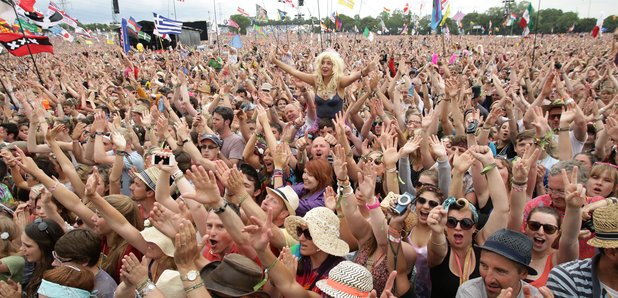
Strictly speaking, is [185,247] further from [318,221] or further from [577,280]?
[577,280]

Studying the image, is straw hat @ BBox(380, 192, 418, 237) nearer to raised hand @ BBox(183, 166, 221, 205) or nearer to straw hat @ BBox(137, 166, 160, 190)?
raised hand @ BBox(183, 166, 221, 205)

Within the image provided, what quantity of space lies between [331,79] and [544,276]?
437 cm

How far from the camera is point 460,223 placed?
2971 mm

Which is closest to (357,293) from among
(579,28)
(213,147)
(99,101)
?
(213,147)

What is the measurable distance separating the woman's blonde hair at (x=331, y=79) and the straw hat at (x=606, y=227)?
4.53 metres

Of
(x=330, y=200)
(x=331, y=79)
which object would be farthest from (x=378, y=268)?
(x=331, y=79)

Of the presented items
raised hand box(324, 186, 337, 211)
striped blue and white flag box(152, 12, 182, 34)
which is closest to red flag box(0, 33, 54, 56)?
striped blue and white flag box(152, 12, 182, 34)

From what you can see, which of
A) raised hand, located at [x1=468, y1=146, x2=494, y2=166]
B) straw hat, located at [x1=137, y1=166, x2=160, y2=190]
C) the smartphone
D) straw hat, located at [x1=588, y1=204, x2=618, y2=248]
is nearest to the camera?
straw hat, located at [x1=588, y1=204, x2=618, y2=248]

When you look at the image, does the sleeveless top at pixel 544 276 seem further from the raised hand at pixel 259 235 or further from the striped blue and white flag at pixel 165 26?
the striped blue and white flag at pixel 165 26

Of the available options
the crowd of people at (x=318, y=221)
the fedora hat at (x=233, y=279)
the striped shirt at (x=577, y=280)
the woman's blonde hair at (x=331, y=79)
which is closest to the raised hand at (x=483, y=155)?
the crowd of people at (x=318, y=221)

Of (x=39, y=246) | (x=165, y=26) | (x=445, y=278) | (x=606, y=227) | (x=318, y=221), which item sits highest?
(x=165, y=26)

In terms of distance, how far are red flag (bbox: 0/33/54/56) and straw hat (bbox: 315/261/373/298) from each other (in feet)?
34.9

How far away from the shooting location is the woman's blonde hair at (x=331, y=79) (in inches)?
263

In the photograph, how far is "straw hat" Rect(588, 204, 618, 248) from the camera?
2.34 m
